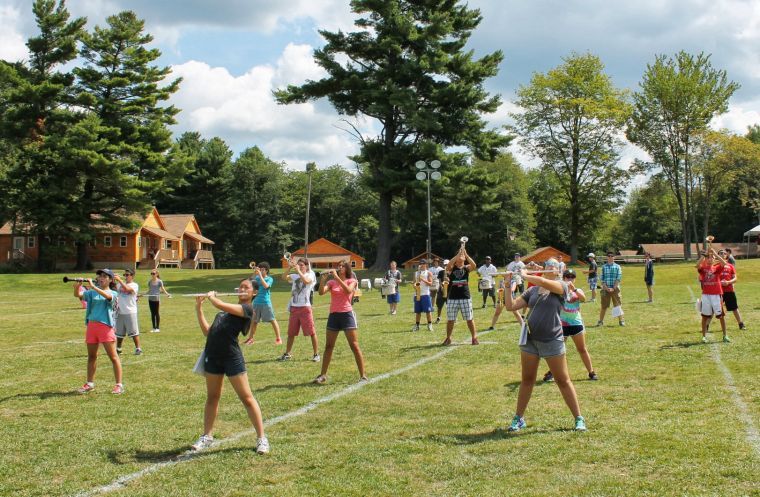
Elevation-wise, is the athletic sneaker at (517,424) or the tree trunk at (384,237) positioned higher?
the tree trunk at (384,237)

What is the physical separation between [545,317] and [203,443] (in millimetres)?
3821

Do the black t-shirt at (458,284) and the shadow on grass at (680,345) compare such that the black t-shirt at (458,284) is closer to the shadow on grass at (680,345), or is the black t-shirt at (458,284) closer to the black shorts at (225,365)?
the shadow on grass at (680,345)

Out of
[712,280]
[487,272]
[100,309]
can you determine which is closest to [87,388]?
[100,309]

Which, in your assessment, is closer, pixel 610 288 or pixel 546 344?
pixel 546 344

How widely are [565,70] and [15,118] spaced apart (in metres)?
45.8

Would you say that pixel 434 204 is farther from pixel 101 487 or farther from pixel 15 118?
pixel 101 487

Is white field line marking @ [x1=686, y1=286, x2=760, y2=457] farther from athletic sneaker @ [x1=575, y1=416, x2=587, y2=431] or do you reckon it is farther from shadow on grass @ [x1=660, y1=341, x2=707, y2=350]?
athletic sneaker @ [x1=575, y1=416, x2=587, y2=431]

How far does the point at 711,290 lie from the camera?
13062mm

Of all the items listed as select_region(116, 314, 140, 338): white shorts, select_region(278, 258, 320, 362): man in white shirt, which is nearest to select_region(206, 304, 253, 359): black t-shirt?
select_region(278, 258, 320, 362): man in white shirt

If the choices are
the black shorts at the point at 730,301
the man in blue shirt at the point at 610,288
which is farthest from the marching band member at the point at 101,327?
the black shorts at the point at 730,301

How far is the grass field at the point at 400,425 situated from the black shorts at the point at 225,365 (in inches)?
30.4

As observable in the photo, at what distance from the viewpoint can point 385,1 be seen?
135 ft

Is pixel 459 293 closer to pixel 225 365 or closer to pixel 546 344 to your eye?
pixel 546 344

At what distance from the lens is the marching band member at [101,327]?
30.8 ft
